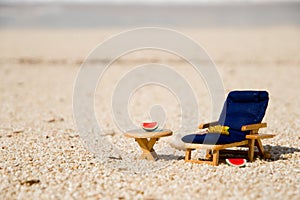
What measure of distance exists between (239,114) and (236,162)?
1096mm

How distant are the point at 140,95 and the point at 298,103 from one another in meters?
4.77

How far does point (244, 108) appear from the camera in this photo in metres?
8.87

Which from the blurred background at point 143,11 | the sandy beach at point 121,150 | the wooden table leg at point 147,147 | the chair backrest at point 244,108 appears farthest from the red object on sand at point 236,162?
the blurred background at point 143,11

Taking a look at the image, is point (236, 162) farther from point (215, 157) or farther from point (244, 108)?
point (244, 108)

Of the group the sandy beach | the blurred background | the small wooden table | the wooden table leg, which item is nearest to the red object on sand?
the sandy beach

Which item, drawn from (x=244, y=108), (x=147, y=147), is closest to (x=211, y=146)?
(x=147, y=147)

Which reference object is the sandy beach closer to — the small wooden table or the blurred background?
the small wooden table

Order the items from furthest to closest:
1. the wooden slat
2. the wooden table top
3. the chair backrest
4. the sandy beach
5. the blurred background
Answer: the blurred background
the chair backrest
the wooden table top
the wooden slat
the sandy beach

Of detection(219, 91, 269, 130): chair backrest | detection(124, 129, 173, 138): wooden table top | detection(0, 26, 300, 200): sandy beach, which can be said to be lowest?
detection(0, 26, 300, 200): sandy beach

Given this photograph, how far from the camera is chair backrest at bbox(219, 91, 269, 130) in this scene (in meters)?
8.67

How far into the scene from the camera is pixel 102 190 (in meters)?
6.97

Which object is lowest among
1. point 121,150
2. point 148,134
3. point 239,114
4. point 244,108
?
point 121,150

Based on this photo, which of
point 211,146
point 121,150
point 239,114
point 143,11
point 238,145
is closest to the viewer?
point 211,146

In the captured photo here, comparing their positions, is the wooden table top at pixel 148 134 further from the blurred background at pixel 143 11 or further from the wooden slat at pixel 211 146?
the blurred background at pixel 143 11
